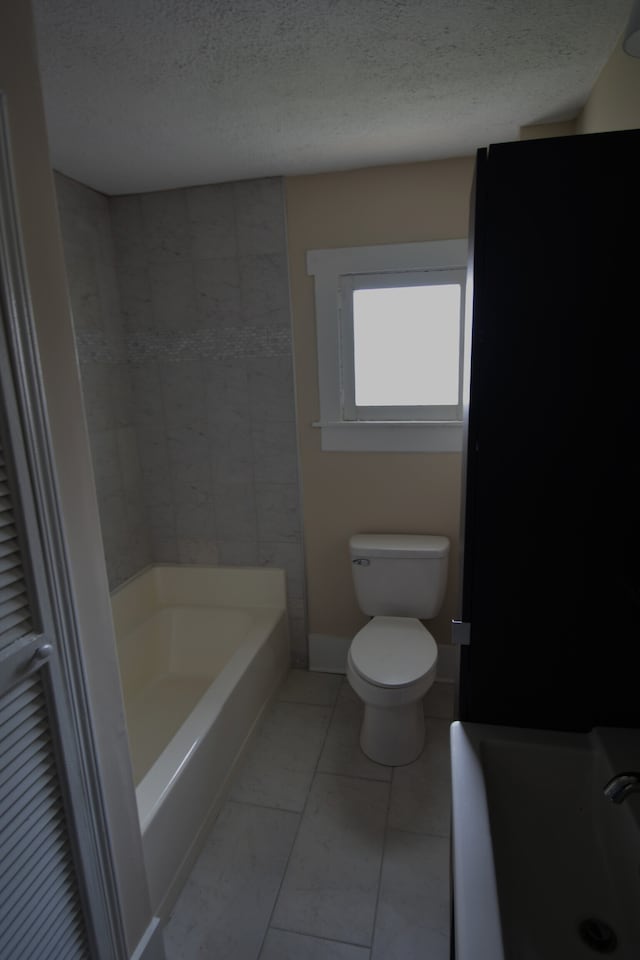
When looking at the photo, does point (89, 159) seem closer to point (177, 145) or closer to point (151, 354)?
point (177, 145)

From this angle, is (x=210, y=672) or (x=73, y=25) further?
(x=210, y=672)


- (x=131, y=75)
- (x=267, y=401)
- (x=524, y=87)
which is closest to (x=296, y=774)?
(x=267, y=401)

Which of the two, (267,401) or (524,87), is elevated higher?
(524,87)

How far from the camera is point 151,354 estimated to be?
2.61m

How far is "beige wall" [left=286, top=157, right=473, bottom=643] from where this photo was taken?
2.25m

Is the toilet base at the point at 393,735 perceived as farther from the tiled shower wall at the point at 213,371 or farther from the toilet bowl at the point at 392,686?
the tiled shower wall at the point at 213,371

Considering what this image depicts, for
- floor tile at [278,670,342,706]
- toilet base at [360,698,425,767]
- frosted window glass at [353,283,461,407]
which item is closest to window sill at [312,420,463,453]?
frosted window glass at [353,283,461,407]

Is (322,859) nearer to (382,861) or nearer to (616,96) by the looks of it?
(382,861)

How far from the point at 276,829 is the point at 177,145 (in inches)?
99.1

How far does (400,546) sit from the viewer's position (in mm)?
2402

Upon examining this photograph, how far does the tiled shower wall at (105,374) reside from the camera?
7.47 ft

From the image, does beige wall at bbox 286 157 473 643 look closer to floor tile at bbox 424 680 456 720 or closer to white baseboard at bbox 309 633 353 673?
white baseboard at bbox 309 633 353 673

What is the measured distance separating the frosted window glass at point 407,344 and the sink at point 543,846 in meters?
1.62

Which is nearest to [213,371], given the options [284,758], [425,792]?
[284,758]
